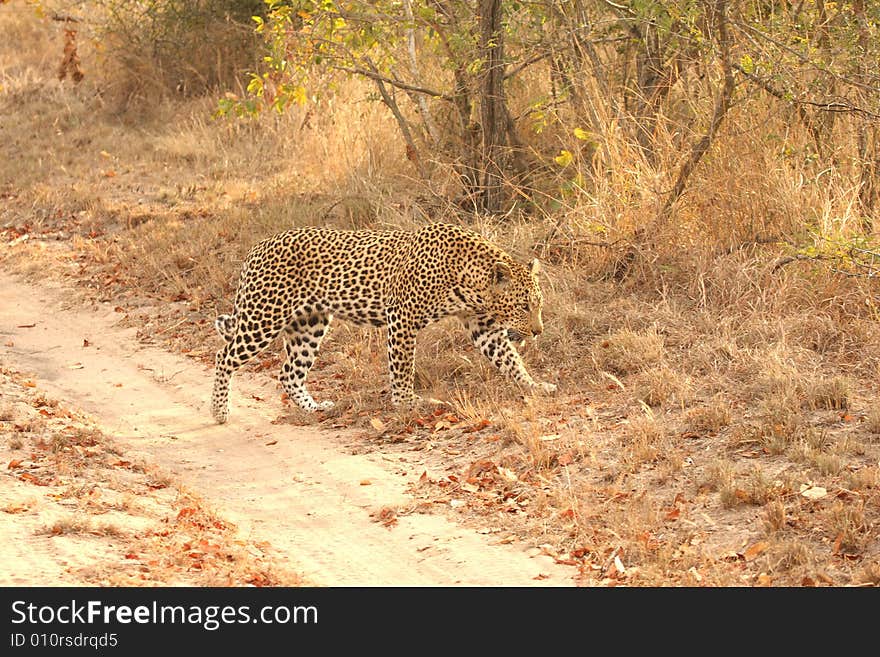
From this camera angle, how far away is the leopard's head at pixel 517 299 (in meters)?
9.03

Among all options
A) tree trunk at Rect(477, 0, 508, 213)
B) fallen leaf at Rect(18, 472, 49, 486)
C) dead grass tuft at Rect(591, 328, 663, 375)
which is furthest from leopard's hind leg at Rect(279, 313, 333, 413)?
tree trunk at Rect(477, 0, 508, 213)

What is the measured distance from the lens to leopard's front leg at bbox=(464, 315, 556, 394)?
923cm

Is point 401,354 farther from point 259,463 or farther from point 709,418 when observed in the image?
point 709,418

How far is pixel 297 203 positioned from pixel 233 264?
165 cm

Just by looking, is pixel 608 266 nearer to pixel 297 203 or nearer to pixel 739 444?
pixel 739 444

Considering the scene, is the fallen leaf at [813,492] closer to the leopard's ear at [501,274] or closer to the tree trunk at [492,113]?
the leopard's ear at [501,274]

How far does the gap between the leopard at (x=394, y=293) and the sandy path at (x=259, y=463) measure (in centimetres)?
55

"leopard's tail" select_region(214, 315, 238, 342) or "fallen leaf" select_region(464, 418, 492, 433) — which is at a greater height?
"leopard's tail" select_region(214, 315, 238, 342)

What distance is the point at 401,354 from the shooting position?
9.15 metres

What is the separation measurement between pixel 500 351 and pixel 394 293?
36.2 inches

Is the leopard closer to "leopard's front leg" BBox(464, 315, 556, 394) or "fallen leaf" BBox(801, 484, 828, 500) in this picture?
"leopard's front leg" BBox(464, 315, 556, 394)

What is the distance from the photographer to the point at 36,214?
15.7m

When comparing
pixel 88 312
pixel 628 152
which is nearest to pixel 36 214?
pixel 88 312

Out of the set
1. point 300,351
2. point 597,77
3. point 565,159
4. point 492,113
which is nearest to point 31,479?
point 300,351
